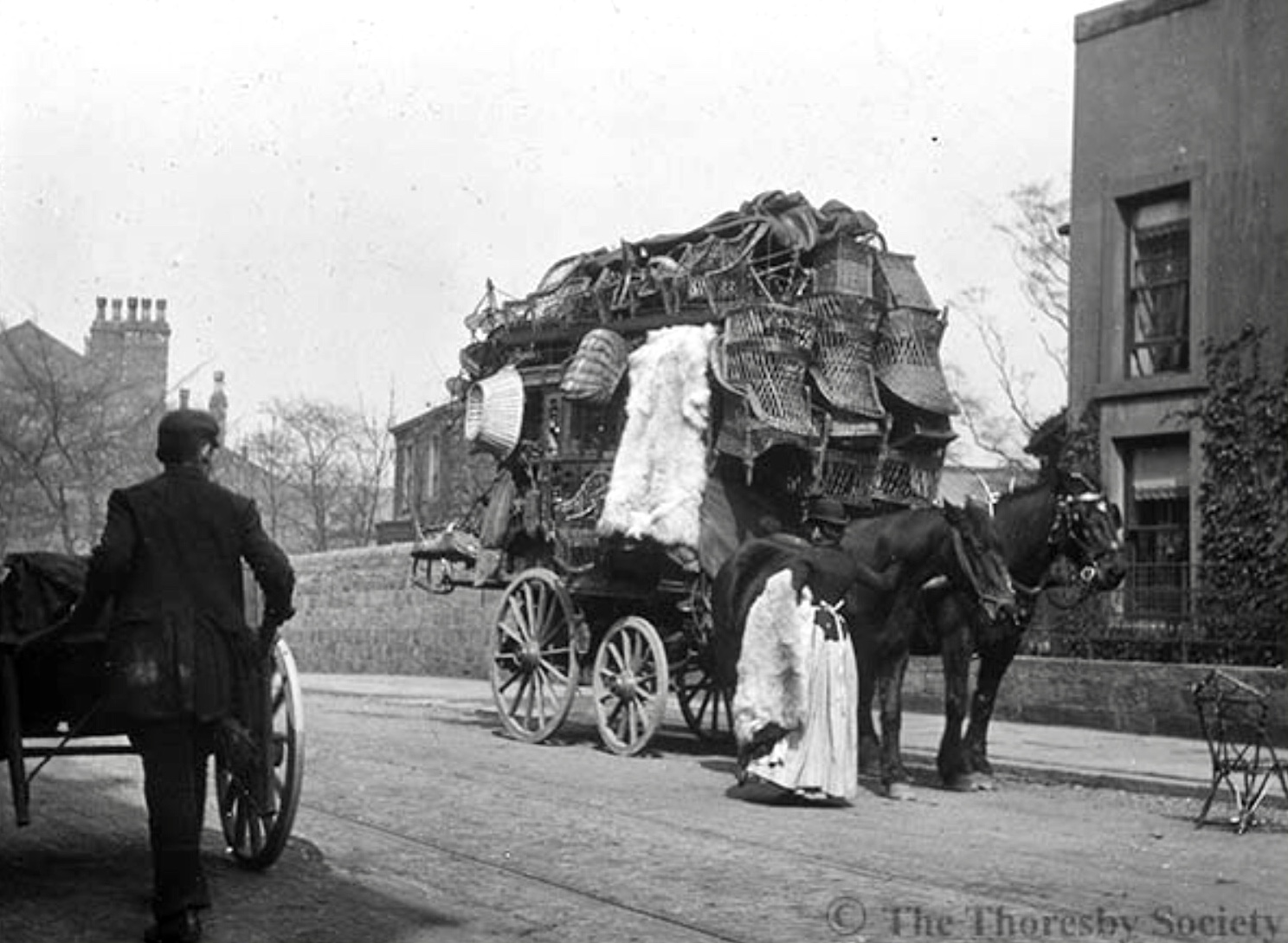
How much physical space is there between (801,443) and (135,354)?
163 feet

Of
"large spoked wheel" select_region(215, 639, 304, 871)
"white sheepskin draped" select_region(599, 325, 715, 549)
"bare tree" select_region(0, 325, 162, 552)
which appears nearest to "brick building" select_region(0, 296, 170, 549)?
"bare tree" select_region(0, 325, 162, 552)

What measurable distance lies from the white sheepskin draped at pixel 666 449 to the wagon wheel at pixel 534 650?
1409 millimetres

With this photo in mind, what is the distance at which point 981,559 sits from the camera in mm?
11828

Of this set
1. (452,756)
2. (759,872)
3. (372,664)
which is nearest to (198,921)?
(759,872)

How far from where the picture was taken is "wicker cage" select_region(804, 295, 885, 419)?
13.9 metres

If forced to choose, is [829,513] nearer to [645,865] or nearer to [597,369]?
[597,369]

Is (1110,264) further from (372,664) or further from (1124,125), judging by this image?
(372,664)

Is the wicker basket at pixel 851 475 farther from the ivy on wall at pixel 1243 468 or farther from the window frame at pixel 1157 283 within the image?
the window frame at pixel 1157 283

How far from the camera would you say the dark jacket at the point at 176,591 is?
6.42 m

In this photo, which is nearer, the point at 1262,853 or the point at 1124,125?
the point at 1262,853

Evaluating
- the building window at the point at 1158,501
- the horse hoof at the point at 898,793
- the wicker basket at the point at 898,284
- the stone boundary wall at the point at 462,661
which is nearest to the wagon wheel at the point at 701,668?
the horse hoof at the point at 898,793

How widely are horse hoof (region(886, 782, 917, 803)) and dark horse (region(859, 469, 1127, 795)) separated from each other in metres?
0.41

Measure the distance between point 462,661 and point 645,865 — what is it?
779 inches

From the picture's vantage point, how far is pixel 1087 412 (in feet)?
71.5
